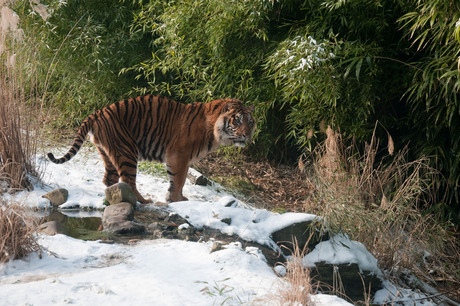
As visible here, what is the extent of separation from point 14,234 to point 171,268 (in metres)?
0.91

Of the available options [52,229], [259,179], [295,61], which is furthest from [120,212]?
[259,179]

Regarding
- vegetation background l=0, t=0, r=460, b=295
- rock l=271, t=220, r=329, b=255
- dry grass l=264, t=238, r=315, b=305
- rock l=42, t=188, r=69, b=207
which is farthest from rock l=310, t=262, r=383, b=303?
rock l=42, t=188, r=69, b=207

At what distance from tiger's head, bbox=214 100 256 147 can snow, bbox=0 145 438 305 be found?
82 centimetres

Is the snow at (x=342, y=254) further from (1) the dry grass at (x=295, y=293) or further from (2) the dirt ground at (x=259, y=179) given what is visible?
(2) the dirt ground at (x=259, y=179)

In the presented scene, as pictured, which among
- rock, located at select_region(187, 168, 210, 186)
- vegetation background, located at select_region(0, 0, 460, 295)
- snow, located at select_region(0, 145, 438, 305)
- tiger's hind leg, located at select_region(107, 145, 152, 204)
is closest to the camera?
snow, located at select_region(0, 145, 438, 305)

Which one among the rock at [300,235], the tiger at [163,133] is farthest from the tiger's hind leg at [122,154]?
the rock at [300,235]

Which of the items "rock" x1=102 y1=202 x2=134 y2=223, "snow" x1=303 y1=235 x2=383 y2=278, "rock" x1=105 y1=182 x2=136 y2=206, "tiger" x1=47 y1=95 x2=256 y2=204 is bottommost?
"snow" x1=303 y1=235 x2=383 y2=278

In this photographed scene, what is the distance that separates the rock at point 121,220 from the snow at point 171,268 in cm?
29

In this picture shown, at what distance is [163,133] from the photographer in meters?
5.03

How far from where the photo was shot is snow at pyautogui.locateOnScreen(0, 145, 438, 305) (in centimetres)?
276

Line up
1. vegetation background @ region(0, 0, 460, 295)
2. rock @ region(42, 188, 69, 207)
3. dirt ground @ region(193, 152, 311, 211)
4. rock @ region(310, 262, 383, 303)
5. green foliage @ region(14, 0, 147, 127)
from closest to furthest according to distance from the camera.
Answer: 1. rock @ region(310, 262, 383, 303)
2. vegetation background @ region(0, 0, 460, 295)
3. rock @ region(42, 188, 69, 207)
4. dirt ground @ region(193, 152, 311, 211)
5. green foliage @ region(14, 0, 147, 127)

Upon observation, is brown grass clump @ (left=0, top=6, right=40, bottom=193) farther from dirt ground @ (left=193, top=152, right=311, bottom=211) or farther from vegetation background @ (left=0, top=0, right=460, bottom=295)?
dirt ground @ (left=193, top=152, right=311, bottom=211)

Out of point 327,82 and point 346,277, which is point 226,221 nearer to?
point 346,277

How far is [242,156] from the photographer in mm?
7324
